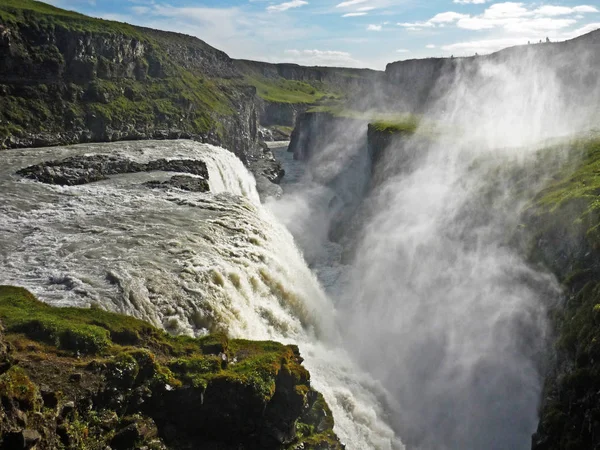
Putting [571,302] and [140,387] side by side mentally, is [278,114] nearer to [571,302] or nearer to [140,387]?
[571,302]

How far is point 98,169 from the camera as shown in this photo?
43562 millimetres

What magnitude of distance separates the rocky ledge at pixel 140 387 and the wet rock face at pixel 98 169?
74.2 feet

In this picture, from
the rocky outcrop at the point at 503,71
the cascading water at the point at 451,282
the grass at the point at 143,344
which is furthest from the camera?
the rocky outcrop at the point at 503,71

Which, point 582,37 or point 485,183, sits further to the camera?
point 582,37

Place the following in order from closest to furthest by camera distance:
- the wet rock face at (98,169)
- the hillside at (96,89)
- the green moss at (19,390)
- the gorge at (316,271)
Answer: the green moss at (19,390) → the gorge at (316,271) → the wet rock face at (98,169) → the hillside at (96,89)

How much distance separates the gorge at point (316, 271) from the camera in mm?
15469

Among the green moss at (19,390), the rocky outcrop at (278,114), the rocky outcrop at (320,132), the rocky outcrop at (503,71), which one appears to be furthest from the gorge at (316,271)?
the rocky outcrop at (278,114)

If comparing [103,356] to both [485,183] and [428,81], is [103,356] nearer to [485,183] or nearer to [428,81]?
[485,183]

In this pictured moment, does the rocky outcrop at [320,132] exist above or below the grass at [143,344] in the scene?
above

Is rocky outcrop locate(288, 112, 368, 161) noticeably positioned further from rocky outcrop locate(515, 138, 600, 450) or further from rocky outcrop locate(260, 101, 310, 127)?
rocky outcrop locate(515, 138, 600, 450)

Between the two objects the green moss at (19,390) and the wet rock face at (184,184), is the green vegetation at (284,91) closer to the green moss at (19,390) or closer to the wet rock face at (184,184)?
the wet rock face at (184,184)

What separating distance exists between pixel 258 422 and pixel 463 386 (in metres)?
13.0

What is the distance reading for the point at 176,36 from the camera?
363 feet

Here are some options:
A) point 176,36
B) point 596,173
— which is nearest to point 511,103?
point 596,173
